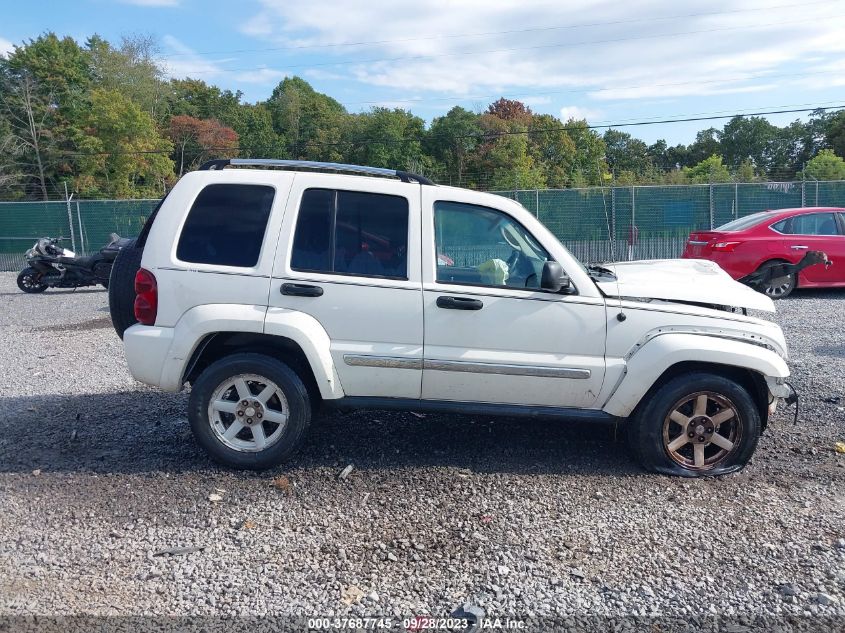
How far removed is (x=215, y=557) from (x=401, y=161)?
42.5 meters

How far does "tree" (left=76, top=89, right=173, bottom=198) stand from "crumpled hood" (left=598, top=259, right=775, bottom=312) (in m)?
44.8

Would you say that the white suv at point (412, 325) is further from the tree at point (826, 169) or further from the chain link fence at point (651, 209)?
the tree at point (826, 169)

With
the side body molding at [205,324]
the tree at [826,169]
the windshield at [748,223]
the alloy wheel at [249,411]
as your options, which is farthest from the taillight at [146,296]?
the tree at [826,169]

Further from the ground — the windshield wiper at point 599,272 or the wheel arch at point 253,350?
the windshield wiper at point 599,272

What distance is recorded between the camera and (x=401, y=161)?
147ft

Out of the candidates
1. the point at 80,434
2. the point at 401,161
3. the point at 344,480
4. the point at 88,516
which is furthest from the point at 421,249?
the point at 401,161

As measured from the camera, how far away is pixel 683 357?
4645mm

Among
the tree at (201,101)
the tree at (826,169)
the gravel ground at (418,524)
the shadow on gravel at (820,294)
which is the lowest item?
the gravel ground at (418,524)

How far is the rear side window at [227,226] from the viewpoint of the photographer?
4.82m

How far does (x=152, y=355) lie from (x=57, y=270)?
13360 mm

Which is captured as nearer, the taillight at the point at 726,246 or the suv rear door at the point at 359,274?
the suv rear door at the point at 359,274

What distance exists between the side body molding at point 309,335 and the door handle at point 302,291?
0.39 ft

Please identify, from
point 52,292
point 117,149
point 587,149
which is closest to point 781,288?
point 52,292

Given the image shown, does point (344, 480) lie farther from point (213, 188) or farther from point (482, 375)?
point (213, 188)
